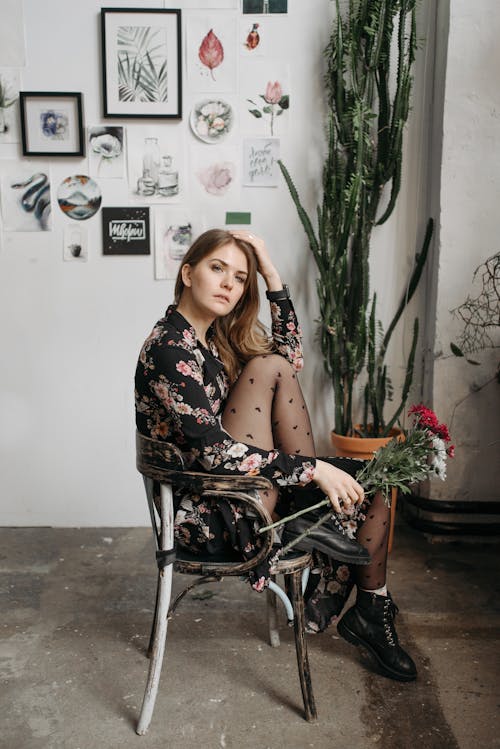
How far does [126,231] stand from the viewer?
9.46 ft

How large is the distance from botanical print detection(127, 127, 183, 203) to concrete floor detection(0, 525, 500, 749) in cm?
156

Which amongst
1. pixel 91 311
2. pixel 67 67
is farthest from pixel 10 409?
pixel 67 67

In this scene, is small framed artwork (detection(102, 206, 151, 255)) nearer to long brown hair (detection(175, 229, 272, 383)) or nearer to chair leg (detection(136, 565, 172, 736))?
long brown hair (detection(175, 229, 272, 383))

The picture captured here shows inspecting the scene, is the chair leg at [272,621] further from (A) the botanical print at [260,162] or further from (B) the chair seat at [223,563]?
(A) the botanical print at [260,162]

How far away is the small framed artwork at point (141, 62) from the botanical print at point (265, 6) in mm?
285

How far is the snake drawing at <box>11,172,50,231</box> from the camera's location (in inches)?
113

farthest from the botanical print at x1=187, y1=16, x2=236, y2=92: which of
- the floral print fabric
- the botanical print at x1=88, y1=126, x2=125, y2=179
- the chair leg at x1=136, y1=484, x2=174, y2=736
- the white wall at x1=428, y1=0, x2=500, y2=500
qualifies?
the chair leg at x1=136, y1=484, x2=174, y2=736

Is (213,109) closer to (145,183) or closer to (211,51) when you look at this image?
(211,51)

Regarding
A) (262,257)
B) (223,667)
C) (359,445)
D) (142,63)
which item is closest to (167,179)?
(142,63)

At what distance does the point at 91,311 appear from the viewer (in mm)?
2955

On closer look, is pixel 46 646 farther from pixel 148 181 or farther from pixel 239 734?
pixel 148 181

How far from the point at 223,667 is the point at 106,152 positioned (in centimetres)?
210

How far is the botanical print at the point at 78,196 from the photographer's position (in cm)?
286

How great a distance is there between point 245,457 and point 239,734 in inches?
28.2
